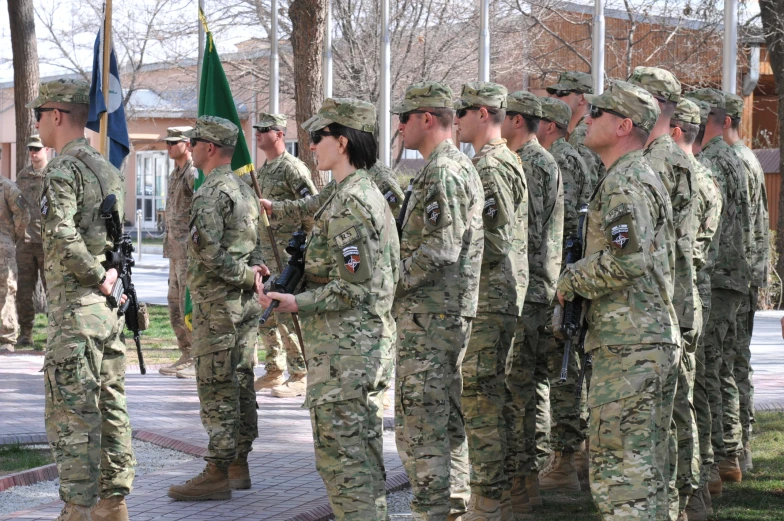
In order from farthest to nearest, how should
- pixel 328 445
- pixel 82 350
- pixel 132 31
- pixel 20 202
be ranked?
pixel 132 31 → pixel 20 202 → pixel 82 350 → pixel 328 445

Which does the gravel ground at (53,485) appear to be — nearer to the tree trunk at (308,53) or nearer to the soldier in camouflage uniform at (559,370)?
the soldier in camouflage uniform at (559,370)

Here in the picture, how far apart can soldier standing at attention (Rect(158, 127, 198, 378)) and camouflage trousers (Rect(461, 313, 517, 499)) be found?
224 inches

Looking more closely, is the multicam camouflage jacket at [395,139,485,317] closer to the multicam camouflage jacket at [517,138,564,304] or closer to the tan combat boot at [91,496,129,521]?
the multicam camouflage jacket at [517,138,564,304]

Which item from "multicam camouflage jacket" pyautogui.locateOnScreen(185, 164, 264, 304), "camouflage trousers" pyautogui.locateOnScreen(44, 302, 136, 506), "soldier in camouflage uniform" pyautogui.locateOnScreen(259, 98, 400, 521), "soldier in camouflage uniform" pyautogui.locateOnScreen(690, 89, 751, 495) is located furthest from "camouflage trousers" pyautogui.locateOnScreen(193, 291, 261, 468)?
"soldier in camouflage uniform" pyautogui.locateOnScreen(690, 89, 751, 495)

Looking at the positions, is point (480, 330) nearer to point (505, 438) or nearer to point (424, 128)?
point (505, 438)

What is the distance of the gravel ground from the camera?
7141 mm

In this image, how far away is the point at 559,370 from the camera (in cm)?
756

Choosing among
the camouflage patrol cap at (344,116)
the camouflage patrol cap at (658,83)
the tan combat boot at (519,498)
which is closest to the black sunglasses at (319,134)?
the camouflage patrol cap at (344,116)

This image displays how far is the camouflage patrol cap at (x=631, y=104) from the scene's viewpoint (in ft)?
17.5

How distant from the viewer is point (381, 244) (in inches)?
201

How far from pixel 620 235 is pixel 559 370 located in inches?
103

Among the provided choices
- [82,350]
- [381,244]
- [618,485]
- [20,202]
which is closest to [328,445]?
[381,244]

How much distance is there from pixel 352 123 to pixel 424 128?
98cm

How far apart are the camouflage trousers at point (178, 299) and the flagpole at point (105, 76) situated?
10.7 feet
